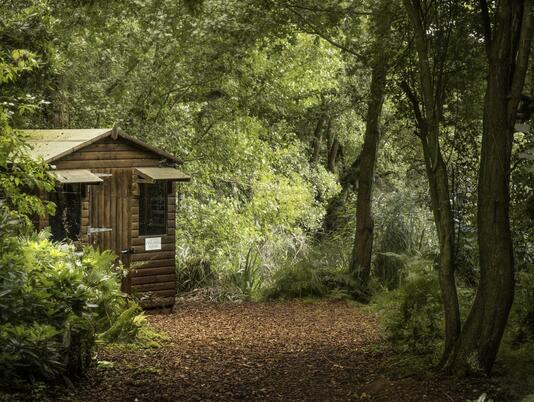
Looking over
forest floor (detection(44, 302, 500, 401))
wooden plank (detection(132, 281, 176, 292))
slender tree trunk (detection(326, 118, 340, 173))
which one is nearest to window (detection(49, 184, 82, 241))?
wooden plank (detection(132, 281, 176, 292))

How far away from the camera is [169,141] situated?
53.6 ft

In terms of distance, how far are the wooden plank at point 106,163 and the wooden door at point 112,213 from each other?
8cm

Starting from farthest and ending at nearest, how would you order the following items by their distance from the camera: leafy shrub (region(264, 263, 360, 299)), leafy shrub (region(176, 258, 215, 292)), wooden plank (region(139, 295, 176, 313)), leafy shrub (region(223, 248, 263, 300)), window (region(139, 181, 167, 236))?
leafy shrub (region(176, 258, 215, 292)), leafy shrub (region(223, 248, 263, 300)), leafy shrub (region(264, 263, 360, 299)), wooden plank (region(139, 295, 176, 313)), window (region(139, 181, 167, 236))

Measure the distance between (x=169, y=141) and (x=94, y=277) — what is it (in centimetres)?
908

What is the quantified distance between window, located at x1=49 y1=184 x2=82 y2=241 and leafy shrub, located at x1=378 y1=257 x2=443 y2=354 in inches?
206

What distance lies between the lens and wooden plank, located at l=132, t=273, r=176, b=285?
39.6 feet

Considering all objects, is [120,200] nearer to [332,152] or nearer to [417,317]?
[417,317]

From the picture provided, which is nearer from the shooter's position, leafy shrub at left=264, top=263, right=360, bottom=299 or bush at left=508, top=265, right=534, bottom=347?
bush at left=508, top=265, right=534, bottom=347

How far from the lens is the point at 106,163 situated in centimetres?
1161

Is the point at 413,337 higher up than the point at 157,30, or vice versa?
the point at 157,30

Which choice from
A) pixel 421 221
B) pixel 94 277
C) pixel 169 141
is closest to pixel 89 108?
pixel 169 141

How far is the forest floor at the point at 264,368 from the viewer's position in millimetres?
6215

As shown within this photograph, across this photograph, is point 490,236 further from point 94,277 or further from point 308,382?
point 94,277

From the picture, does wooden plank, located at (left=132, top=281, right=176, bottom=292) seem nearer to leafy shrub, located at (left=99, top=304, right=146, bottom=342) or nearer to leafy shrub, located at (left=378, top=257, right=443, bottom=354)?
leafy shrub, located at (left=99, top=304, right=146, bottom=342)
